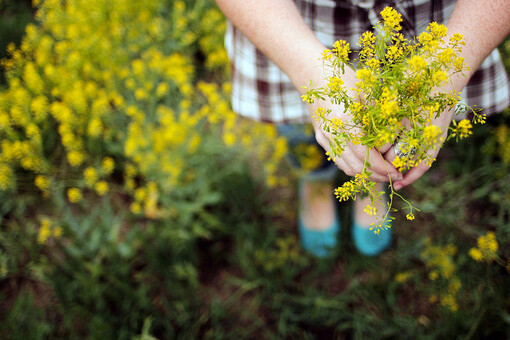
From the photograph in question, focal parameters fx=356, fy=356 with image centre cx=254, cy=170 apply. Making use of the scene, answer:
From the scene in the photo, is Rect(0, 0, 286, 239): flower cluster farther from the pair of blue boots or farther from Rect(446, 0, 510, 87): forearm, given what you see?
Rect(446, 0, 510, 87): forearm

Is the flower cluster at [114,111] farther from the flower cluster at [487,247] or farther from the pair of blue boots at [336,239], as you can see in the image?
the flower cluster at [487,247]

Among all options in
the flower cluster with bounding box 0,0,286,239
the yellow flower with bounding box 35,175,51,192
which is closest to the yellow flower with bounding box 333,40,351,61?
the flower cluster with bounding box 0,0,286,239

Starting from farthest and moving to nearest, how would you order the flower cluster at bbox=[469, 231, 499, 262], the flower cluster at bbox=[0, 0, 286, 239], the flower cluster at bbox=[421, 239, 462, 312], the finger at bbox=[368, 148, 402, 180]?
1. the flower cluster at bbox=[0, 0, 286, 239]
2. the flower cluster at bbox=[421, 239, 462, 312]
3. the flower cluster at bbox=[469, 231, 499, 262]
4. the finger at bbox=[368, 148, 402, 180]

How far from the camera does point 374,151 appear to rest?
744 millimetres

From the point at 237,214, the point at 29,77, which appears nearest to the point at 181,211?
the point at 237,214

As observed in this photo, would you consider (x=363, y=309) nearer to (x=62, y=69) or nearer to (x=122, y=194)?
(x=122, y=194)

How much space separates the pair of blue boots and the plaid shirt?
773 mm

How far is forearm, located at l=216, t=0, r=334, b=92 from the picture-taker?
2.79ft

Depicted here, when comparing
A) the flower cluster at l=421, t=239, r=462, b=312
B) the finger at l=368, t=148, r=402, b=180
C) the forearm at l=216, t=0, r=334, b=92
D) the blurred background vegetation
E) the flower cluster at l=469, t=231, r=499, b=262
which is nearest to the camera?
the finger at l=368, t=148, r=402, b=180

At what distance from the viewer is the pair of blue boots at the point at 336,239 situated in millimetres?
1772

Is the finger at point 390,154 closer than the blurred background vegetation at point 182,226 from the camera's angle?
Yes

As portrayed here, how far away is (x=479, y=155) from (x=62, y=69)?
8.02 feet

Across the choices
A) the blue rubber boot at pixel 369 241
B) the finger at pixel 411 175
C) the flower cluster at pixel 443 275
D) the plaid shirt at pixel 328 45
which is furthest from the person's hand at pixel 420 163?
the blue rubber boot at pixel 369 241

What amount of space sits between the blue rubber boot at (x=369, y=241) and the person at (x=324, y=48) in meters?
0.18
